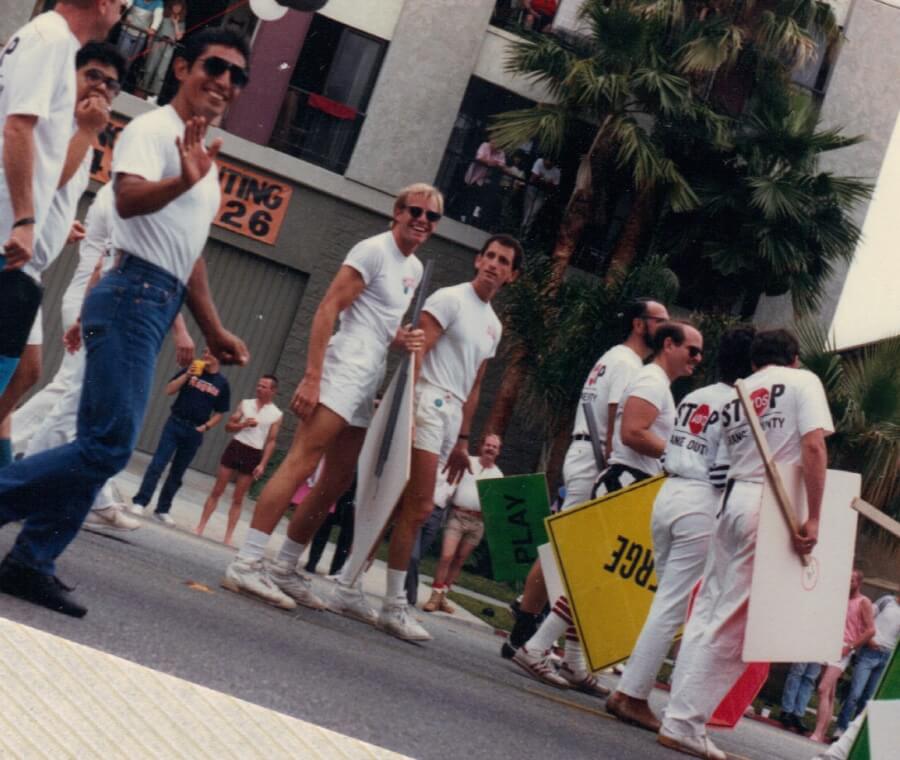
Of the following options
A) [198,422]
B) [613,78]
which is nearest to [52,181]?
[198,422]

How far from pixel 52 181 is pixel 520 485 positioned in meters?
4.69

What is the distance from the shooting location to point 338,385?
6.10m

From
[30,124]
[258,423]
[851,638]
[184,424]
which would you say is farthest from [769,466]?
[851,638]

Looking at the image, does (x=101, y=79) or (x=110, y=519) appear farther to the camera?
(x=110, y=519)

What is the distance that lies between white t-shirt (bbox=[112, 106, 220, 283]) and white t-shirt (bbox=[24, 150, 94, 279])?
0.72m

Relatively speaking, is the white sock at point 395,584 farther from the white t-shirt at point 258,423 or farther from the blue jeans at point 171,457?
the white t-shirt at point 258,423

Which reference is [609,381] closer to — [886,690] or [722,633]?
[722,633]

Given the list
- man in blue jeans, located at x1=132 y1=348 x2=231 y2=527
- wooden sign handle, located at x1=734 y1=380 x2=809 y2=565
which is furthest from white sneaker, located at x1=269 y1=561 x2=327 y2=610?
man in blue jeans, located at x1=132 y1=348 x2=231 y2=527

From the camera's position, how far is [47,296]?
1936 centimetres

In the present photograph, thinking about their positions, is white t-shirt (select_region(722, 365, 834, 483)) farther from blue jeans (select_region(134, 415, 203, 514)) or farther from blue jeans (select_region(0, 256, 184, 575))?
blue jeans (select_region(134, 415, 203, 514))

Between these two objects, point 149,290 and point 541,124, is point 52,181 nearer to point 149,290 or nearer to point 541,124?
point 149,290

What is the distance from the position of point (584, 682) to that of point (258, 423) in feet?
16.3

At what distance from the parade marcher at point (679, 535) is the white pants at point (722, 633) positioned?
0.29m

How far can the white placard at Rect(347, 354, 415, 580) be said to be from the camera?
245 inches
